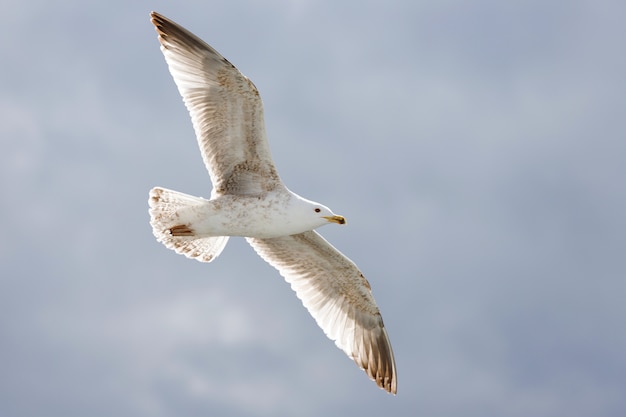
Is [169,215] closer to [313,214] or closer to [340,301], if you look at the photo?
[313,214]

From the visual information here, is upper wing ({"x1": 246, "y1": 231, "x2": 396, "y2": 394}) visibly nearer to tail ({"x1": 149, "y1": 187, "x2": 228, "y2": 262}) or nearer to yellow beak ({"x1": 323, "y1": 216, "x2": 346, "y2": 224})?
tail ({"x1": 149, "y1": 187, "x2": 228, "y2": 262})

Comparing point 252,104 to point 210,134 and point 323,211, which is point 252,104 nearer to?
point 210,134

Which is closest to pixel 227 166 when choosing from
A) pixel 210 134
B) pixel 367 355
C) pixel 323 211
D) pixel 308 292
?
pixel 210 134

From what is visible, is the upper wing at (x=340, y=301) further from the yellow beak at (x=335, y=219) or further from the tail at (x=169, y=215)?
the yellow beak at (x=335, y=219)

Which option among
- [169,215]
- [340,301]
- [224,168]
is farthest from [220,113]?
[340,301]

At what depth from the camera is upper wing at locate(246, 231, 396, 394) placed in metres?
14.0

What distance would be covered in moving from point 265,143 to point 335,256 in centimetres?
218

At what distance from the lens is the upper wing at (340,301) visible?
1401 centimetres

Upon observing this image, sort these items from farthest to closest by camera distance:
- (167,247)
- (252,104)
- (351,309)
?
(351,309)
(167,247)
(252,104)

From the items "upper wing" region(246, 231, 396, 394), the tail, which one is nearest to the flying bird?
the tail

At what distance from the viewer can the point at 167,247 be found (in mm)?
13359

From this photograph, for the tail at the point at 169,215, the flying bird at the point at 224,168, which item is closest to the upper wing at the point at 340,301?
the flying bird at the point at 224,168

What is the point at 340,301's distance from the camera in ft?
46.6

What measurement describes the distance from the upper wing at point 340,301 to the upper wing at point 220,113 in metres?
1.53
